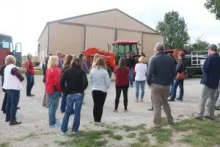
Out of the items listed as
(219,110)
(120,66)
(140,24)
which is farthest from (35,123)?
(140,24)

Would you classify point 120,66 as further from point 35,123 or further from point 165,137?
point 165,137

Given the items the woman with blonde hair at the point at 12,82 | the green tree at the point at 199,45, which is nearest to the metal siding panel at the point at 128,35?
the green tree at the point at 199,45

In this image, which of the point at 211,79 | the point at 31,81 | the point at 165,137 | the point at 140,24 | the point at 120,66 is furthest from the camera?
the point at 140,24

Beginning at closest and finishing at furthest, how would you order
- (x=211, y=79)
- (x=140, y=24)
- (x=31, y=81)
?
(x=211, y=79)
(x=31, y=81)
(x=140, y=24)

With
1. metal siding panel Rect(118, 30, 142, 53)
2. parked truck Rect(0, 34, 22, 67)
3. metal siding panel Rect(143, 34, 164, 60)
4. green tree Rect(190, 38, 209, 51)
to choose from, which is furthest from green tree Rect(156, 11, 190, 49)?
parked truck Rect(0, 34, 22, 67)

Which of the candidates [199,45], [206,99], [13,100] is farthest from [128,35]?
[13,100]

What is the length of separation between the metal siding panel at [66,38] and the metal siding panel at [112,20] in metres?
1.31

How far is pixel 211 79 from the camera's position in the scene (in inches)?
332

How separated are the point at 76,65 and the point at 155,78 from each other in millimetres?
1845

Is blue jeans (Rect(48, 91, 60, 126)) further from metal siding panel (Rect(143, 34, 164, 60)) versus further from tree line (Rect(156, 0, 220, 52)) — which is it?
tree line (Rect(156, 0, 220, 52))

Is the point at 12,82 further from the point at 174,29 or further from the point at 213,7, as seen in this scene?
the point at 174,29

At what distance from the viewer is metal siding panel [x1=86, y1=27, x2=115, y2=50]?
4191cm

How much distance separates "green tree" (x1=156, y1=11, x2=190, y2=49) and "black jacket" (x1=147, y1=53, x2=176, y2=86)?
7172cm

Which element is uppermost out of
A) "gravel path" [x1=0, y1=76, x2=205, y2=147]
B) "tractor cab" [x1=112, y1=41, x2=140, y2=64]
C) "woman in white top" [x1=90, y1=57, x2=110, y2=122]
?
"tractor cab" [x1=112, y1=41, x2=140, y2=64]
